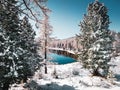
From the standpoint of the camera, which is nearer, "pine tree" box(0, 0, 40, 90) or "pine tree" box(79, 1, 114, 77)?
"pine tree" box(0, 0, 40, 90)

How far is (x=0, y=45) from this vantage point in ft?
46.7

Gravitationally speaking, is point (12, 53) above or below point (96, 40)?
below

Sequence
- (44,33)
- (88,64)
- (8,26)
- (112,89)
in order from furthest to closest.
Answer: (44,33)
(88,64)
(112,89)
(8,26)

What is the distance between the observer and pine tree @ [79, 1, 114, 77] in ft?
88.9

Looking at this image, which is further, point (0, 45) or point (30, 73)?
point (30, 73)

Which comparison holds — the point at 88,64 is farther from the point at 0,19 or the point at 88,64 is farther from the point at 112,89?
the point at 0,19

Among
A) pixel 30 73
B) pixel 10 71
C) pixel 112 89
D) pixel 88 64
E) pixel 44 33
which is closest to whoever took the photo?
pixel 10 71

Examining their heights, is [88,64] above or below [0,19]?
below

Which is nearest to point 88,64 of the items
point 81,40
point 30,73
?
point 81,40

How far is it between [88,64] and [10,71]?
16087 mm

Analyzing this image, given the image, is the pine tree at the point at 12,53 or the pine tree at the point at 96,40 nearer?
the pine tree at the point at 12,53

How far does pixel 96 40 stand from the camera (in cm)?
2789

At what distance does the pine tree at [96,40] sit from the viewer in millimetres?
27109

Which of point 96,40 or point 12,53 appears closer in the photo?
point 12,53
